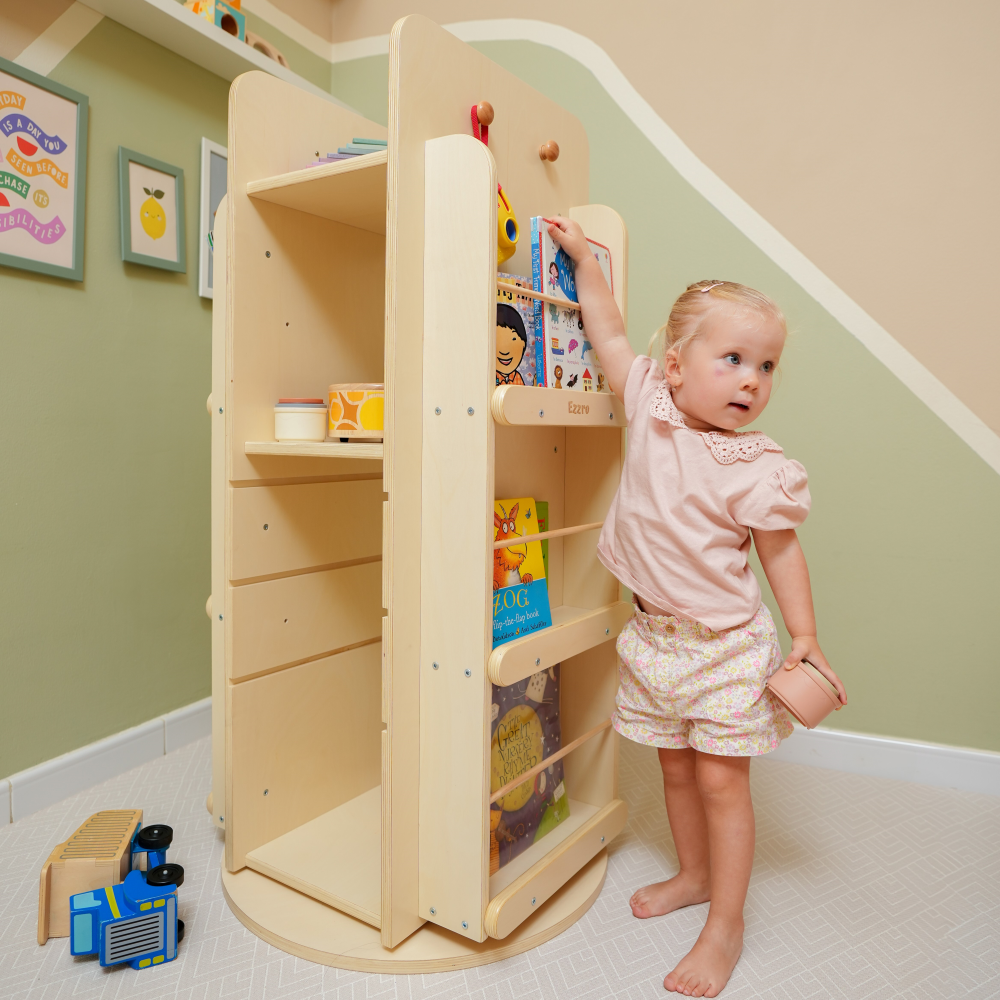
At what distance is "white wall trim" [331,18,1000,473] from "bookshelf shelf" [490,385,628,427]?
2.65 ft

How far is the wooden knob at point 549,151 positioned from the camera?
1351 mm

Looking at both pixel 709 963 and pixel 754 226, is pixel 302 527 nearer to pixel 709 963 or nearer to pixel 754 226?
pixel 709 963

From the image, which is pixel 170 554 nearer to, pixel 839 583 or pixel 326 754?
pixel 326 754

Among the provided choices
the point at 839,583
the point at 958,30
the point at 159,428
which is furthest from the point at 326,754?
the point at 958,30

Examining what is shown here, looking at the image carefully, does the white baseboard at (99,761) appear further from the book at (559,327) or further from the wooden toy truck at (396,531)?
the book at (559,327)

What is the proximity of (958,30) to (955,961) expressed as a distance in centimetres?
184

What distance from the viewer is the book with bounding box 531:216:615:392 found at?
4.04 feet

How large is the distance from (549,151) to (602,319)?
32 centimetres

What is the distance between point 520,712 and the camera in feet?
4.42

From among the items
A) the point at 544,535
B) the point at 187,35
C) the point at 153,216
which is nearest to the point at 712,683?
the point at 544,535

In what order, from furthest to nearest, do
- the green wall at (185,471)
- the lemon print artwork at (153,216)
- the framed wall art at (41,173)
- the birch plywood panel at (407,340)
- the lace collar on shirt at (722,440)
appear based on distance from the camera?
the lemon print artwork at (153,216), the green wall at (185,471), the framed wall art at (41,173), the lace collar on shirt at (722,440), the birch plywood panel at (407,340)

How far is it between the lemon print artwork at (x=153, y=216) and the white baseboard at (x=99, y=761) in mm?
1151

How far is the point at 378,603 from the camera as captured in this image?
1651mm

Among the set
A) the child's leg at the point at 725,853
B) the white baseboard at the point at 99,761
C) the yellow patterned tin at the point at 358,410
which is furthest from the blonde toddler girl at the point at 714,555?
the white baseboard at the point at 99,761
